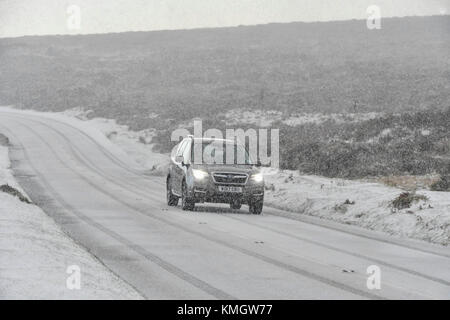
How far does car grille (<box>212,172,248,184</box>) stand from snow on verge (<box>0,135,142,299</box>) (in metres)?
5.82

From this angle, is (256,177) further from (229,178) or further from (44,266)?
(44,266)

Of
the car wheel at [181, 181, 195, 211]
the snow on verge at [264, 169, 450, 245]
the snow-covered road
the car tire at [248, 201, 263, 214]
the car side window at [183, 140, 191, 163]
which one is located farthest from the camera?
the car side window at [183, 140, 191, 163]

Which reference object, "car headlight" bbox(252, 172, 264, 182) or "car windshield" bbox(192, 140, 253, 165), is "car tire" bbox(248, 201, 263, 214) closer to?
"car headlight" bbox(252, 172, 264, 182)

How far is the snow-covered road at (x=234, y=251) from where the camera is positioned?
918cm

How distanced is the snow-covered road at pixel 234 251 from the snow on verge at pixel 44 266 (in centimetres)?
36

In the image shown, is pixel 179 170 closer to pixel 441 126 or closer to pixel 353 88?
pixel 441 126

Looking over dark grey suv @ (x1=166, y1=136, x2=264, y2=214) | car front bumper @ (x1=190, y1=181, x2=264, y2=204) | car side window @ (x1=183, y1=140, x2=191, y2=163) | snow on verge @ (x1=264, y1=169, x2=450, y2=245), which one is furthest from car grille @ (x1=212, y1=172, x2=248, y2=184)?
snow on verge @ (x1=264, y1=169, x2=450, y2=245)

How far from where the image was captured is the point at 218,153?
20.4 metres

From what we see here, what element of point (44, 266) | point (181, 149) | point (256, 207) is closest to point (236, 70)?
point (181, 149)

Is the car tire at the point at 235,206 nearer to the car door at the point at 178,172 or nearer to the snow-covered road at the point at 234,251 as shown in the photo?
the snow-covered road at the point at 234,251

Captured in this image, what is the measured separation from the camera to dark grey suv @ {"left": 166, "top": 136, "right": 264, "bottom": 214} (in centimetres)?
1939

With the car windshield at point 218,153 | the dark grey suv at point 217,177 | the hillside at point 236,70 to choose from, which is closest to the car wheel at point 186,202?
the dark grey suv at point 217,177

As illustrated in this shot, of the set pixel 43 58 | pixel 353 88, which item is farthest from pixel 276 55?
pixel 43 58
